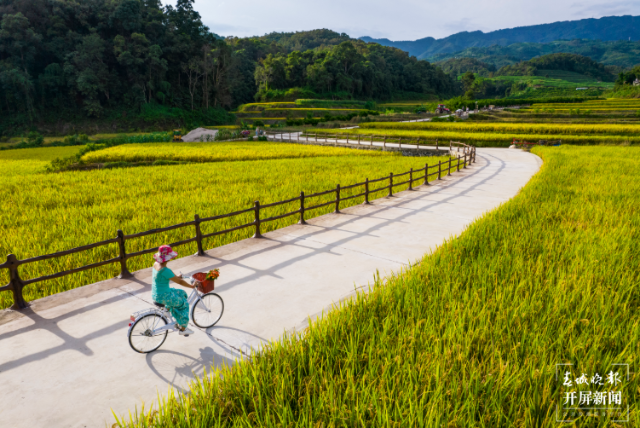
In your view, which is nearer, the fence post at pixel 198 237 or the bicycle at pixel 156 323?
the bicycle at pixel 156 323

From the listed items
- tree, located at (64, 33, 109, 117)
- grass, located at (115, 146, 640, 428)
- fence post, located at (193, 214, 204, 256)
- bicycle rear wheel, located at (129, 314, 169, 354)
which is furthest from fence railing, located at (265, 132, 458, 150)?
tree, located at (64, 33, 109, 117)

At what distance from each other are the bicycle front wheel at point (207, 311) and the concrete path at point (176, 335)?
124 mm

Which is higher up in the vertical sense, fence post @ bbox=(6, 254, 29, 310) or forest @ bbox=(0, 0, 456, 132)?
forest @ bbox=(0, 0, 456, 132)

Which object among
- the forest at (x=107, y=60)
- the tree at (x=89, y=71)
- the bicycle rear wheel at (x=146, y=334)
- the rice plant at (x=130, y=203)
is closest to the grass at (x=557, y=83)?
the forest at (x=107, y=60)

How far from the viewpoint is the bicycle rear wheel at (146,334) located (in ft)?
13.8

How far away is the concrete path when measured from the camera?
3.56 meters

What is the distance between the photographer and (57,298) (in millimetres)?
5613

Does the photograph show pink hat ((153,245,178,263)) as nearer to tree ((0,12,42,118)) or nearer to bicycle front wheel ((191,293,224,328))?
bicycle front wheel ((191,293,224,328))

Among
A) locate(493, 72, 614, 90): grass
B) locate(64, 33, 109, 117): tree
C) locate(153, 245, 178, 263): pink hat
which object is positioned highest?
locate(493, 72, 614, 90): grass

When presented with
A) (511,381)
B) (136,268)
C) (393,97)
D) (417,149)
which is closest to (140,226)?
(136,268)

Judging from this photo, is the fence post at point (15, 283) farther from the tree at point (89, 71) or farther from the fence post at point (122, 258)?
the tree at point (89, 71)

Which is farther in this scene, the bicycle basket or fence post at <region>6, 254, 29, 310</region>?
fence post at <region>6, 254, 29, 310</region>

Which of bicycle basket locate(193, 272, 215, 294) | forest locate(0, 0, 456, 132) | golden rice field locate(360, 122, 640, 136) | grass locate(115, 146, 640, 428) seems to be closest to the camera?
grass locate(115, 146, 640, 428)

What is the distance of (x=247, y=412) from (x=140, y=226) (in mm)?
7351
